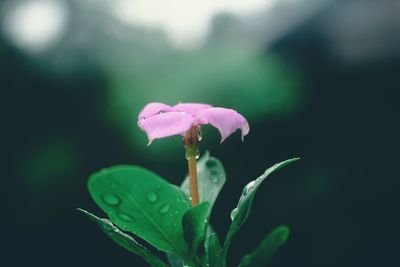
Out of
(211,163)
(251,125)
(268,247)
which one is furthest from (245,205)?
(251,125)

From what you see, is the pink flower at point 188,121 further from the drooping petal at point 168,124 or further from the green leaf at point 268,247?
the green leaf at point 268,247

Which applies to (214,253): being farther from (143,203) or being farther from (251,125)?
(251,125)

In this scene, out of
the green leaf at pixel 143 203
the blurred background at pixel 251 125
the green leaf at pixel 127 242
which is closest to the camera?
the green leaf at pixel 143 203

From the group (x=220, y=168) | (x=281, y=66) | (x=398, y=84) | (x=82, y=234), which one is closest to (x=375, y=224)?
(x=398, y=84)

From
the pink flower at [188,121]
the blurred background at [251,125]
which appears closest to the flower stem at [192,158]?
the pink flower at [188,121]

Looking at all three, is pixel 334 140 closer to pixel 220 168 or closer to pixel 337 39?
pixel 337 39
